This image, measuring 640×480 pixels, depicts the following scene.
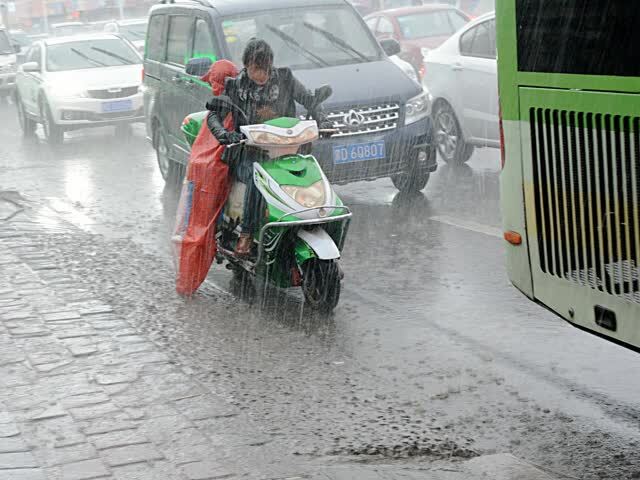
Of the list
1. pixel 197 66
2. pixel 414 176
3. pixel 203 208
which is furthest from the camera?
pixel 414 176

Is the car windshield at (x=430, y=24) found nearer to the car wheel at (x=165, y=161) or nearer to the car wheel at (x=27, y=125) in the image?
the car wheel at (x=27, y=125)

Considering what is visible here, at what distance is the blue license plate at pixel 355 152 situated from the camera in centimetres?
1043

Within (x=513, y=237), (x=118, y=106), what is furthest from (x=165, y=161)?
(x=513, y=237)

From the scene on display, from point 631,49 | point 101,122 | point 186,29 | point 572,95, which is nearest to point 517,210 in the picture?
point 572,95

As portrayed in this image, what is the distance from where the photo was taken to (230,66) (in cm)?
800

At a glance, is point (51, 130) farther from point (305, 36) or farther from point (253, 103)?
point (253, 103)

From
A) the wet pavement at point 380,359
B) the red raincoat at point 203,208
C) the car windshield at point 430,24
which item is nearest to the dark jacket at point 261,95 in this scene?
the red raincoat at point 203,208

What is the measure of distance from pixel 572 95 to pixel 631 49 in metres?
0.43

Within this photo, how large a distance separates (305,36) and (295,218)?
15.6ft

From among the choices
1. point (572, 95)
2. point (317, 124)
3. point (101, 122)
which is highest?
point (572, 95)

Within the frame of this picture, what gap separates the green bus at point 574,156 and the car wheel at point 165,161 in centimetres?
829

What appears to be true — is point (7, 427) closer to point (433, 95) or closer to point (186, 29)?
point (186, 29)

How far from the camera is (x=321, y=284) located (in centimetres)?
715

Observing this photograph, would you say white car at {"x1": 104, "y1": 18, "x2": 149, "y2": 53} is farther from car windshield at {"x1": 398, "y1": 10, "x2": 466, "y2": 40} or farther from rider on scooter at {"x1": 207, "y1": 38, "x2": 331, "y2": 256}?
rider on scooter at {"x1": 207, "y1": 38, "x2": 331, "y2": 256}
